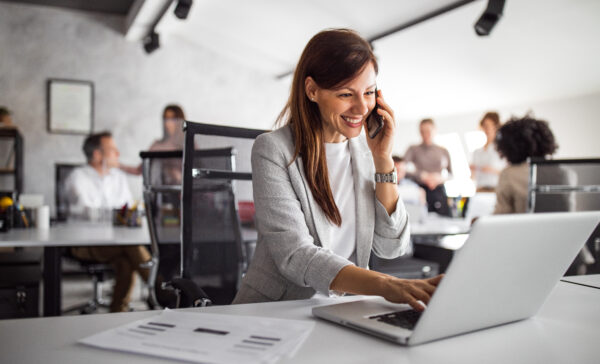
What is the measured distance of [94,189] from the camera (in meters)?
4.09

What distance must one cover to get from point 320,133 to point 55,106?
5.84m

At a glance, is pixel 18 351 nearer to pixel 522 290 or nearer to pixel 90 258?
pixel 522 290

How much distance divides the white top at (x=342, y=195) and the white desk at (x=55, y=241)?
1395mm

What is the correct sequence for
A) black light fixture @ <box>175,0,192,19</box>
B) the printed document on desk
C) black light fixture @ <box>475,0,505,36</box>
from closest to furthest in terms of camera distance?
1. the printed document on desk
2. black light fixture @ <box>475,0,505,36</box>
3. black light fixture @ <box>175,0,192,19</box>

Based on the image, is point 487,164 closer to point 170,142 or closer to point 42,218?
point 170,142

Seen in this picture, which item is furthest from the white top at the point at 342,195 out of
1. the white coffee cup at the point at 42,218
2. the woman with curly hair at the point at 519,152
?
the white coffee cup at the point at 42,218

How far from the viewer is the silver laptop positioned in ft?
2.29

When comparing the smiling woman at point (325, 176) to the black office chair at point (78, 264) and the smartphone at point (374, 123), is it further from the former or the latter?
the black office chair at point (78, 264)

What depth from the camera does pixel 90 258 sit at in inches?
136

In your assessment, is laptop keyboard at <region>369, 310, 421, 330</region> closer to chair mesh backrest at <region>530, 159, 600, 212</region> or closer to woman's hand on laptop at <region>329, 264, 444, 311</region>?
woman's hand on laptop at <region>329, 264, 444, 311</region>

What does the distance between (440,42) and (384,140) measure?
4437 mm

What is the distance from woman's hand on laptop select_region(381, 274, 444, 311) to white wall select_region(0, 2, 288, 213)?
6.08 metres

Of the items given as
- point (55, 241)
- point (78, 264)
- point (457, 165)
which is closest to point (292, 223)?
point (55, 241)

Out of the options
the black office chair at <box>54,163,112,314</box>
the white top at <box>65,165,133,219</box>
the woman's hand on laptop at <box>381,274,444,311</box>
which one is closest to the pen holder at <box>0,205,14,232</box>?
the black office chair at <box>54,163,112,314</box>
